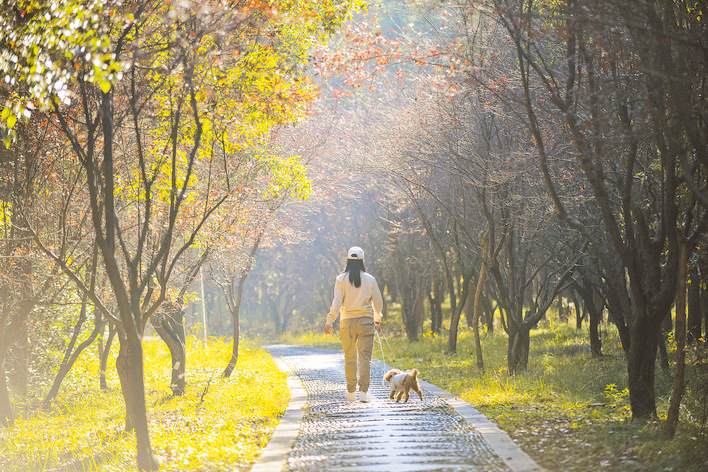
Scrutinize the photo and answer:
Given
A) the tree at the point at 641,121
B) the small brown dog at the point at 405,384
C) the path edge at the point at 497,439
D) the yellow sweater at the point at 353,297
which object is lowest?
the path edge at the point at 497,439

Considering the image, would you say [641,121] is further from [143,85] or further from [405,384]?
[143,85]

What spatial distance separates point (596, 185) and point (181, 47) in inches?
175

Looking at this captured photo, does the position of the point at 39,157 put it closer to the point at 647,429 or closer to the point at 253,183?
the point at 253,183

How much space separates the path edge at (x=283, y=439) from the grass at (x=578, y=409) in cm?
219

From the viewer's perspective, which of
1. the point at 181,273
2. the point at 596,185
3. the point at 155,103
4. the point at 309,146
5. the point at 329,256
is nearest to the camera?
the point at 596,185

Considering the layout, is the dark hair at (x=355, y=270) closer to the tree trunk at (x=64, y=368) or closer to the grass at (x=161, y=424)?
the grass at (x=161, y=424)

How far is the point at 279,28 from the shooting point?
8.47 meters

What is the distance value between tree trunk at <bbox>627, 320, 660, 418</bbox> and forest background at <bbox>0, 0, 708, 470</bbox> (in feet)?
0.06

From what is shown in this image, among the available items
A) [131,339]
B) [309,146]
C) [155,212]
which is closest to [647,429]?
[131,339]

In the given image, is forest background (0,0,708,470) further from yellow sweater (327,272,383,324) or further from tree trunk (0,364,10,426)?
yellow sweater (327,272,383,324)

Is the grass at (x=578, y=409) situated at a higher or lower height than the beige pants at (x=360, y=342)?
lower

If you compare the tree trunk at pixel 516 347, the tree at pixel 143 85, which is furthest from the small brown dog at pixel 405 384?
the tree trunk at pixel 516 347

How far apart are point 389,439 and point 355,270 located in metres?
3.09

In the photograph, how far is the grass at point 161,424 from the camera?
689 centimetres
